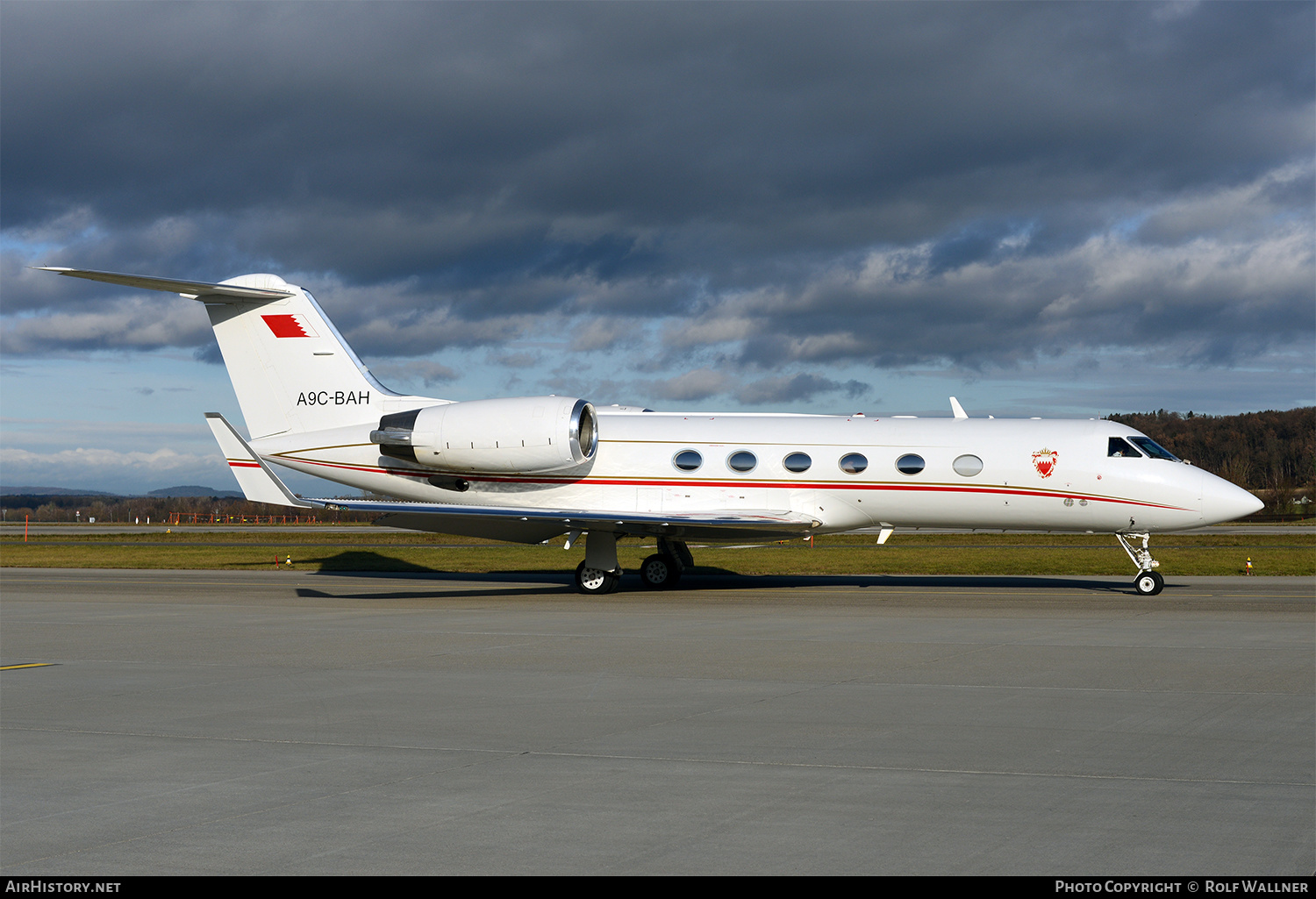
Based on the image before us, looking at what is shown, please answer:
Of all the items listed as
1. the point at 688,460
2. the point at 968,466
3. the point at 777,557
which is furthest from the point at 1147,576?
the point at 777,557

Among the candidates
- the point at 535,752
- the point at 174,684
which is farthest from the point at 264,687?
the point at 535,752

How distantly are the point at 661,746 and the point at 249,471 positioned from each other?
1525 cm

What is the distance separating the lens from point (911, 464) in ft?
71.3

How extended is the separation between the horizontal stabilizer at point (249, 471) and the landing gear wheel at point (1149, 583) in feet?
50.2

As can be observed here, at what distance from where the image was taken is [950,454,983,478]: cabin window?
21.5m

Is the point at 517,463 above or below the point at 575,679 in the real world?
above

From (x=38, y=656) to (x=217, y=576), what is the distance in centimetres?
1523

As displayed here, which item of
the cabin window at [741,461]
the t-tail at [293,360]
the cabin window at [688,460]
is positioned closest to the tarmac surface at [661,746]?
the cabin window at [741,461]

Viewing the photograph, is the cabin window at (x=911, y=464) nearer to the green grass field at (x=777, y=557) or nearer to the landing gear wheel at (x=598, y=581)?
→ the green grass field at (x=777, y=557)

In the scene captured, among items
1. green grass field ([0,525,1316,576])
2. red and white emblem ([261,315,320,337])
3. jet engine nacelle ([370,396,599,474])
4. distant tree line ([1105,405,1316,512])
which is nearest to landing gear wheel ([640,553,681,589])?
green grass field ([0,525,1316,576])

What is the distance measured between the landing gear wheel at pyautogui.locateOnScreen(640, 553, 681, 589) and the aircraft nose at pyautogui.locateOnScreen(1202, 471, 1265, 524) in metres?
10.5

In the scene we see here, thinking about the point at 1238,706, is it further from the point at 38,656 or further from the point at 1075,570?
the point at 1075,570

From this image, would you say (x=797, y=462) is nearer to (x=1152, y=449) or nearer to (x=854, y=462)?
(x=854, y=462)

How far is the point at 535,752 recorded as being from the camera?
744cm
